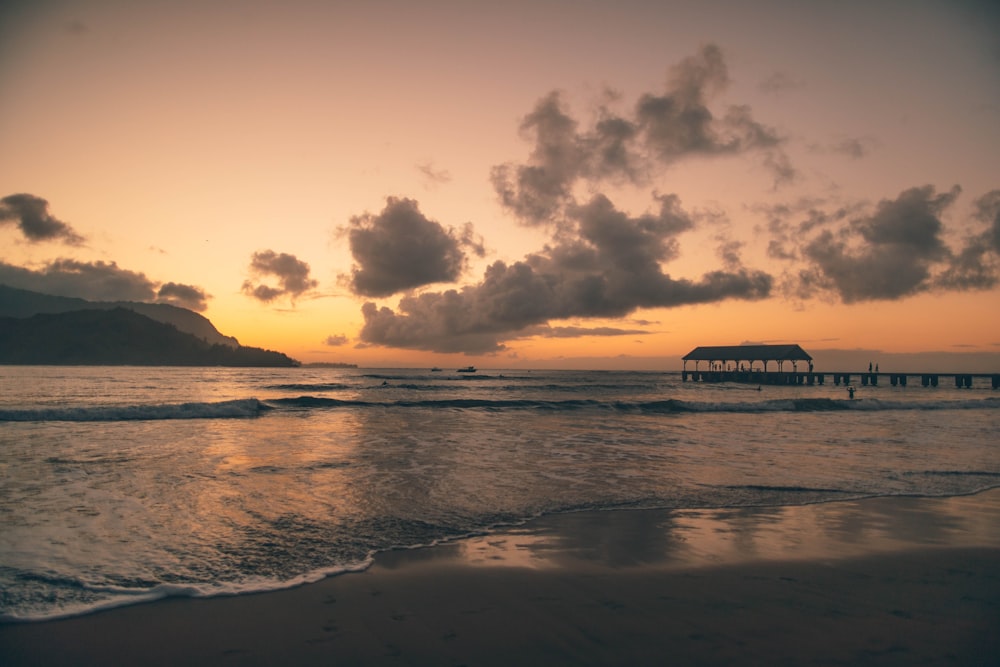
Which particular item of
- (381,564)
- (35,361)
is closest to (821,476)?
(381,564)

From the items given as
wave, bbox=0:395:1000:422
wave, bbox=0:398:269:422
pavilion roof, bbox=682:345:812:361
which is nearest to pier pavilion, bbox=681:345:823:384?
pavilion roof, bbox=682:345:812:361

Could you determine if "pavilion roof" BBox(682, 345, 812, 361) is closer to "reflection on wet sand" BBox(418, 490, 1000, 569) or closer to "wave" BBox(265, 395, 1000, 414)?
"wave" BBox(265, 395, 1000, 414)

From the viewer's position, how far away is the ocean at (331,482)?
629 cm

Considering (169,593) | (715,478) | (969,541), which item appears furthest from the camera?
(715,478)

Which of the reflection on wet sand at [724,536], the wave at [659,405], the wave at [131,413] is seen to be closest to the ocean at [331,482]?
the wave at [131,413]

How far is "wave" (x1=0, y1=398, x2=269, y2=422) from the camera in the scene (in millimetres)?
24859

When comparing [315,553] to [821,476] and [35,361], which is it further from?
[35,361]

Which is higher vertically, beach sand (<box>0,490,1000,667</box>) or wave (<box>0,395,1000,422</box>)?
beach sand (<box>0,490,1000,667</box>)

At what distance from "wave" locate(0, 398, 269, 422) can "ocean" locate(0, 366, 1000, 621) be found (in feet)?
0.63

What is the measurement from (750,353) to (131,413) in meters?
87.8

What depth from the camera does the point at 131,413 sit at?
26953mm

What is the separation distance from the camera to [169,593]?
5.40 meters

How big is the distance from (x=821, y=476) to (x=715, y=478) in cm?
277

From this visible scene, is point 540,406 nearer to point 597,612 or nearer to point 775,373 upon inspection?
point 597,612
